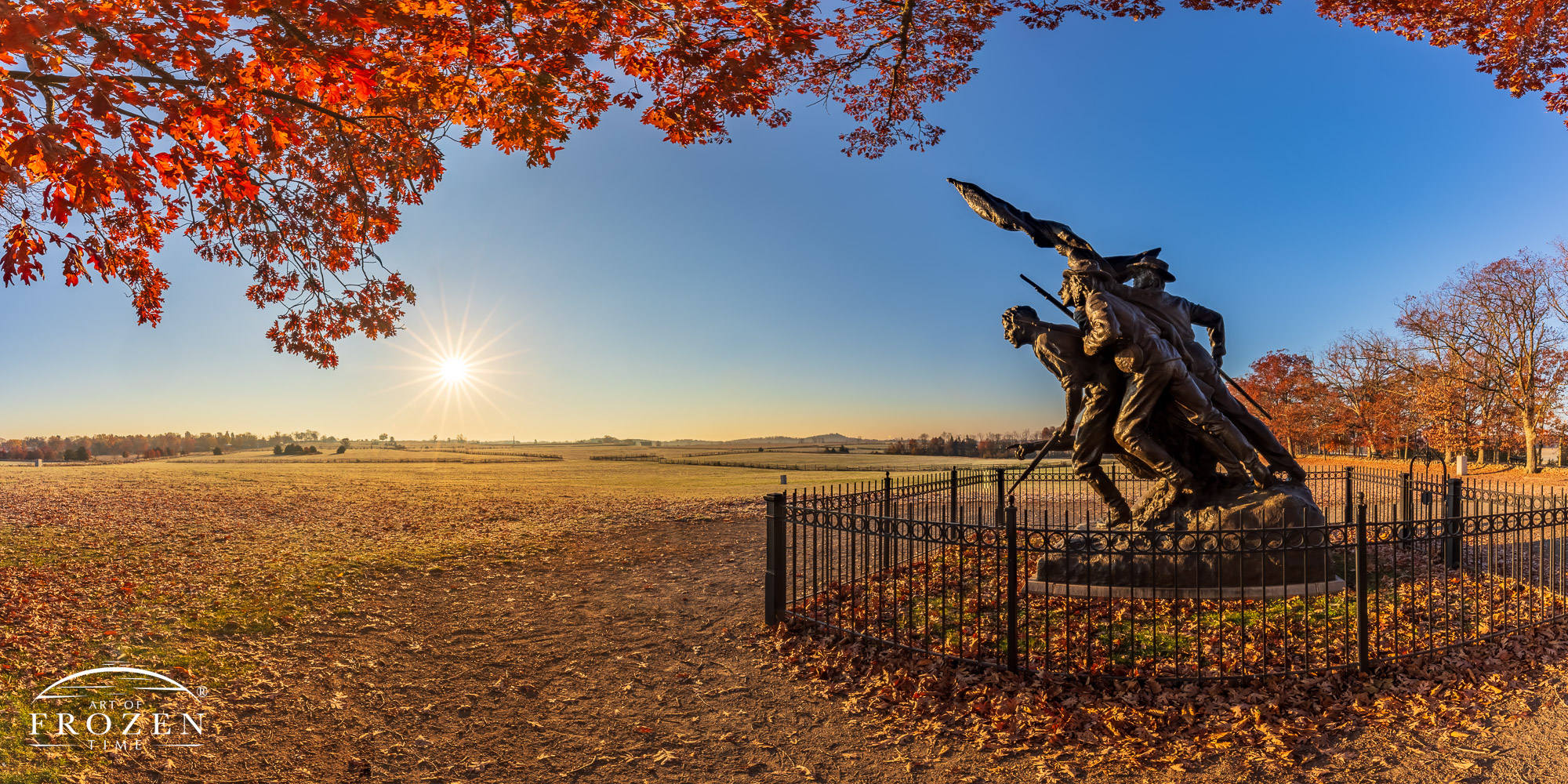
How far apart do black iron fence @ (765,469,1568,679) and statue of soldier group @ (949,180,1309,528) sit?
30.2 inches

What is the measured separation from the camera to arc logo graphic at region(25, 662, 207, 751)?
5.00m

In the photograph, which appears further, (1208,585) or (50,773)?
(1208,585)

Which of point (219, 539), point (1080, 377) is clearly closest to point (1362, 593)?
point (1080, 377)

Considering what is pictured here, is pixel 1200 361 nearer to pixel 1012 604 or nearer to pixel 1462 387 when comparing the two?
pixel 1012 604

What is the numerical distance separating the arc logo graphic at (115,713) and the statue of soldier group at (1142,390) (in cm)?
927

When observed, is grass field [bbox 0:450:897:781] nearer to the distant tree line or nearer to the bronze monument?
the bronze monument

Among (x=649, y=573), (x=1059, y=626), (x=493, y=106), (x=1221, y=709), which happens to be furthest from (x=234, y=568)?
(x=1221, y=709)

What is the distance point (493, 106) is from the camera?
24.2 ft

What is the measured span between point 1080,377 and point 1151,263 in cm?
191

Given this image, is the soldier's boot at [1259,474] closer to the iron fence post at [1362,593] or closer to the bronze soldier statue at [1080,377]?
the bronze soldier statue at [1080,377]

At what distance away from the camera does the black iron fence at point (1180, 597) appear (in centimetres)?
586

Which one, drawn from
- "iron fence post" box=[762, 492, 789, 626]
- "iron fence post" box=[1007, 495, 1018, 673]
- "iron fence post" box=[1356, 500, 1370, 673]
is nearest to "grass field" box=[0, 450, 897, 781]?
"iron fence post" box=[762, 492, 789, 626]

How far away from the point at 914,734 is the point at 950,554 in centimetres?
627

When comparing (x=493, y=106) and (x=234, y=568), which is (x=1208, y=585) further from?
(x=234, y=568)
